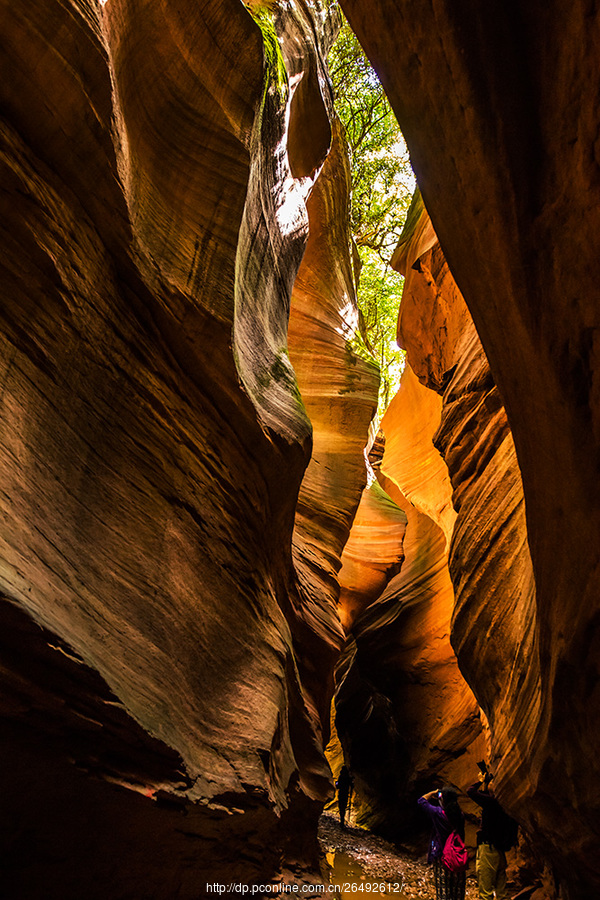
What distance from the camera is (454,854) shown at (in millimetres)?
6031

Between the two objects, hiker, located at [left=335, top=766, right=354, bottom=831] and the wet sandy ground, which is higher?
the wet sandy ground

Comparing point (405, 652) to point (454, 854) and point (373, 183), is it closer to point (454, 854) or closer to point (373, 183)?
point (454, 854)

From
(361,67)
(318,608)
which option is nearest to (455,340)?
(318,608)

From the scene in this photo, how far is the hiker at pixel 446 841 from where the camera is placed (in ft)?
19.8

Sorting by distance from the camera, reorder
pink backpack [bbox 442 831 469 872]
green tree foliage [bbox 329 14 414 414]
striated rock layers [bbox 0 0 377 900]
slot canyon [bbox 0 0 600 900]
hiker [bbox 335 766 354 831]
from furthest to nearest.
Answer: green tree foliage [bbox 329 14 414 414]
hiker [bbox 335 766 354 831]
pink backpack [bbox 442 831 469 872]
striated rock layers [bbox 0 0 377 900]
slot canyon [bbox 0 0 600 900]

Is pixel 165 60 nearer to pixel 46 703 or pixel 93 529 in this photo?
pixel 93 529

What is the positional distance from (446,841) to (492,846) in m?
1.09

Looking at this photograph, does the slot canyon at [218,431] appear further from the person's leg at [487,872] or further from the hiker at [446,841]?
the person's leg at [487,872]

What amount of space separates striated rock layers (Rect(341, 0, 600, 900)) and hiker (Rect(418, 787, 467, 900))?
2.78 m

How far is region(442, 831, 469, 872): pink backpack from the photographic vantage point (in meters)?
5.99

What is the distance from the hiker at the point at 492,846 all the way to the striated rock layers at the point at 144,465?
84.6 inches

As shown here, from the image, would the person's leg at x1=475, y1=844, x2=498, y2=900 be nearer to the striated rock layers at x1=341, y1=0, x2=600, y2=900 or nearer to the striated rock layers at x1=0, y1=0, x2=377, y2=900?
the striated rock layers at x1=0, y1=0, x2=377, y2=900

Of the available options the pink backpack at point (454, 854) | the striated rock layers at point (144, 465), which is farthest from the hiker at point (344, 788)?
the striated rock layers at point (144, 465)

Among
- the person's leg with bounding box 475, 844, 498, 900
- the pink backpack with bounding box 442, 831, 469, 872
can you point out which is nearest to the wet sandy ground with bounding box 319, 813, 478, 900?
the pink backpack with bounding box 442, 831, 469, 872
